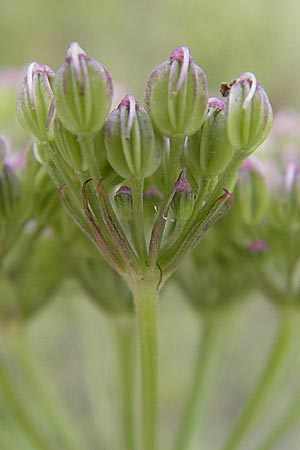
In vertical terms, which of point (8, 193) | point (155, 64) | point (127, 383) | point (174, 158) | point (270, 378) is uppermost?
point (155, 64)

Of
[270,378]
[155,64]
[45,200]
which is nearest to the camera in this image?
[45,200]

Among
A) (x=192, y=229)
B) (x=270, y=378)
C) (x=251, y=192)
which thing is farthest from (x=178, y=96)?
(x=270, y=378)

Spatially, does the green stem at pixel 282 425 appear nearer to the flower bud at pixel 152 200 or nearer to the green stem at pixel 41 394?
the green stem at pixel 41 394

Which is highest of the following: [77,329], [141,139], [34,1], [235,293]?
[34,1]

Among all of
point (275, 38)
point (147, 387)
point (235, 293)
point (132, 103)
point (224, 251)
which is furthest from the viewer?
point (275, 38)

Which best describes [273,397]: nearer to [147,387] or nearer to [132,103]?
[147,387]

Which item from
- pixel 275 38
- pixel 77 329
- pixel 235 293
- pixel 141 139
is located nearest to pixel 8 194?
pixel 141 139

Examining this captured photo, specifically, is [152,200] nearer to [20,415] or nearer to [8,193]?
[8,193]
